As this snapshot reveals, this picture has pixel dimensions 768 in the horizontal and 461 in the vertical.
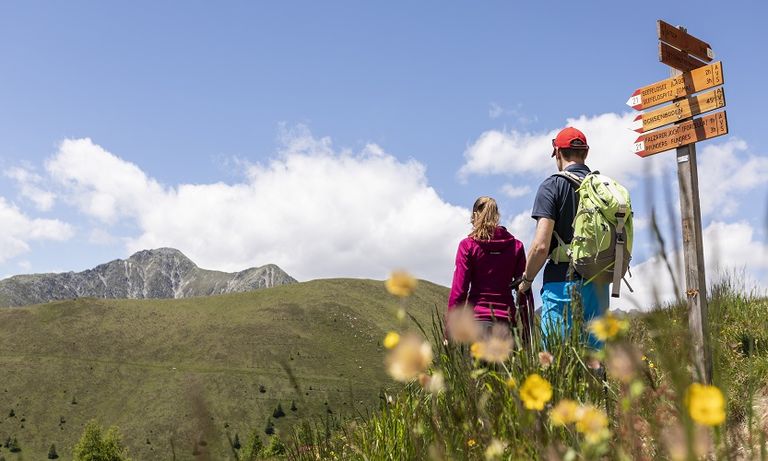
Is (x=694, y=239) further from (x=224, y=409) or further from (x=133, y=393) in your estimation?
(x=133, y=393)

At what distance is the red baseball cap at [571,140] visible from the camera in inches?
179

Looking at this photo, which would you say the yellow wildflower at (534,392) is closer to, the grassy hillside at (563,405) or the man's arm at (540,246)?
the grassy hillside at (563,405)

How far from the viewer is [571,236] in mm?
4383

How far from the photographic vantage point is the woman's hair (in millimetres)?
4625

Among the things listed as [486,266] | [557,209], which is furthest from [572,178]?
[486,266]

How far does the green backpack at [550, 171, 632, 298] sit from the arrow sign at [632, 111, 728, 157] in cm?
149

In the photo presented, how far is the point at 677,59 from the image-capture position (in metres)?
5.73

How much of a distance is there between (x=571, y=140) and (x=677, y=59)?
1.97 metres

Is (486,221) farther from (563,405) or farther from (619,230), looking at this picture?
(563,405)

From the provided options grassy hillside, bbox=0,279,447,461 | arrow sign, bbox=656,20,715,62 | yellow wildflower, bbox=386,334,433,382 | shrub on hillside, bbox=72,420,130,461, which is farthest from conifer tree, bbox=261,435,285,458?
grassy hillside, bbox=0,279,447,461

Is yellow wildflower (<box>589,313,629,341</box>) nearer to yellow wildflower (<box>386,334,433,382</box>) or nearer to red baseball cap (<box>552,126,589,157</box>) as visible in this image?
yellow wildflower (<box>386,334,433,382</box>)

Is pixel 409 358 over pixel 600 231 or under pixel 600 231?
under

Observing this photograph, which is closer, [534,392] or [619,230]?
[534,392]

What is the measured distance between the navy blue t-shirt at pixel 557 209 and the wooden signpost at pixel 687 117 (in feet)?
5.40
